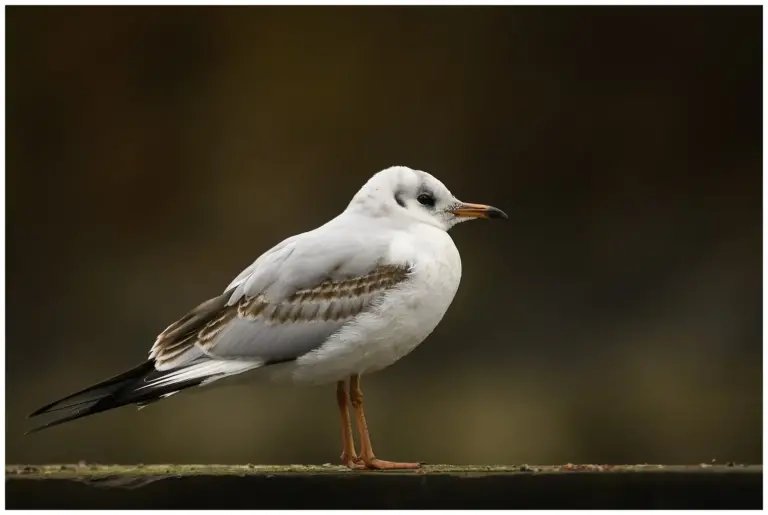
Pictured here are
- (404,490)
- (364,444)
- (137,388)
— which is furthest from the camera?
(364,444)

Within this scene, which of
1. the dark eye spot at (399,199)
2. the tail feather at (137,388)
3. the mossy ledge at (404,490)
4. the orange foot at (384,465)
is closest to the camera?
the mossy ledge at (404,490)

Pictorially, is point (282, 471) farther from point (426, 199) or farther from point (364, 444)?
point (426, 199)

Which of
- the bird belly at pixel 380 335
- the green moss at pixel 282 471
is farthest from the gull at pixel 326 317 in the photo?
the green moss at pixel 282 471

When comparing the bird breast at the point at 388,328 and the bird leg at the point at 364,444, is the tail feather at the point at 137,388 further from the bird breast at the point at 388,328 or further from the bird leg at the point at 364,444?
the bird leg at the point at 364,444

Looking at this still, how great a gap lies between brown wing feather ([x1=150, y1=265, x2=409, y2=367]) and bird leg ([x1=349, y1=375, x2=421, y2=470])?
20 cm

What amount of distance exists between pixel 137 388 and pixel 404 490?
0.59 meters

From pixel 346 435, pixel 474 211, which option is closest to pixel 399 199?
pixel 474 211

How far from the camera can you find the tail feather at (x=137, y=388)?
2.78 m

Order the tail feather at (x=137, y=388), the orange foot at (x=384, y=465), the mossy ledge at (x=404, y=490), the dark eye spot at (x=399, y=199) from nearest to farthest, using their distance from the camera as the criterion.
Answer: the mossy ledge at (x=404, y=490)
the tail feather at (x=137, y=388)
the orange foot at (x=384, y=465)
the dark eye spot at (x=399, y=199)

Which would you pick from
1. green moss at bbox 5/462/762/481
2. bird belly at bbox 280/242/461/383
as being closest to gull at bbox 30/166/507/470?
bird belly at bbox 280/242/461/383

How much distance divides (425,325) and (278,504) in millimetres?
485

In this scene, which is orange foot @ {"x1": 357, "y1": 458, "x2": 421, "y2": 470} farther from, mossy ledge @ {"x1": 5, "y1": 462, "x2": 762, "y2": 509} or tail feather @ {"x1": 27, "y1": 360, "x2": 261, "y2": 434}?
tail feather @ {"x1": 27, "y1": 360, "x2": 261, "y2": 434}

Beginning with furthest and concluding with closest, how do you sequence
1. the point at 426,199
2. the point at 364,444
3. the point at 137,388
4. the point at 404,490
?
the point at 426,199
the point at 364,444
the point at 137,388
the point at 404,490

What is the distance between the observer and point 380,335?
283 centimetres
